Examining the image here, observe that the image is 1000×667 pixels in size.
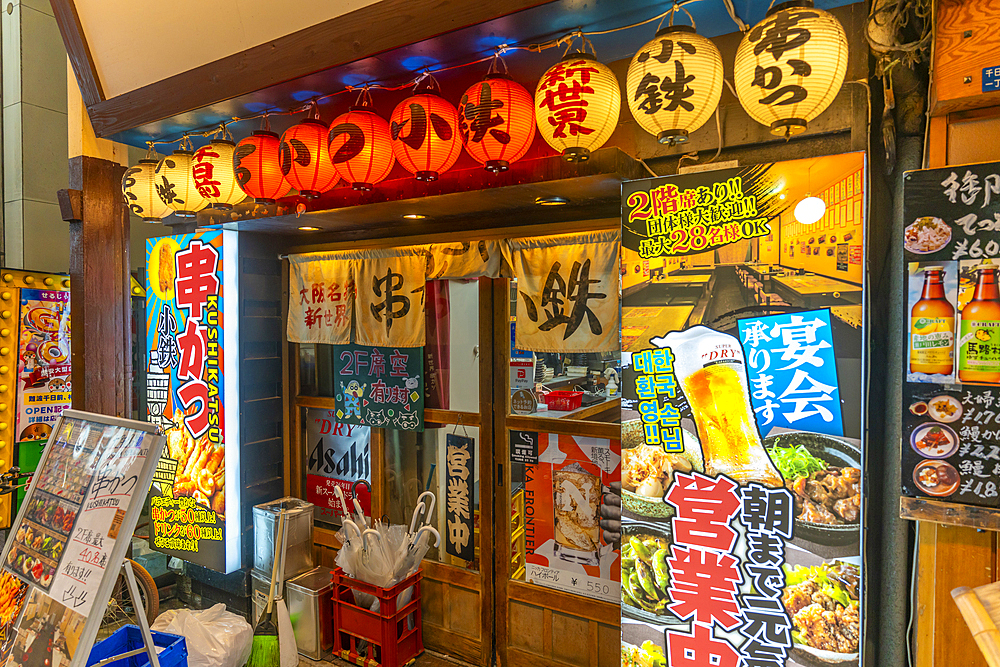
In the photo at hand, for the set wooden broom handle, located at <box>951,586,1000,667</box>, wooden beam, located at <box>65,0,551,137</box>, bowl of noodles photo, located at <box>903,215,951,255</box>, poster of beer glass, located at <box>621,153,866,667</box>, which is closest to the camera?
wooden broom handle, located at <box>951,586,1000,667</box>

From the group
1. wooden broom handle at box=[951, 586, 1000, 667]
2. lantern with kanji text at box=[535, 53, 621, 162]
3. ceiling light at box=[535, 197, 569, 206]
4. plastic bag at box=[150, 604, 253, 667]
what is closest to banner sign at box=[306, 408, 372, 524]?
plastic bag at box=[150, 604, 253, 667]

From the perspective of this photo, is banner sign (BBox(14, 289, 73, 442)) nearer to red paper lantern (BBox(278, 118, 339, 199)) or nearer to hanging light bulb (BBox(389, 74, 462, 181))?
red paper lantern (BBox(278, 118, 339, 199))

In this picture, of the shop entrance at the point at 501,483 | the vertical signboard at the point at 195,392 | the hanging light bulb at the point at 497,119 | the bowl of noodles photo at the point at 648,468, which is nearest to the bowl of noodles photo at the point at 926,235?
the bowl of noodles photo at the point at 648,468

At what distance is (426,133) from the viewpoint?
3469mm

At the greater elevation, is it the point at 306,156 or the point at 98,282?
the point at 306,156

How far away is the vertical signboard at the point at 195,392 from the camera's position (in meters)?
5.74

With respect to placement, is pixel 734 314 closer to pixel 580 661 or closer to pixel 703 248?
pixel 703 248

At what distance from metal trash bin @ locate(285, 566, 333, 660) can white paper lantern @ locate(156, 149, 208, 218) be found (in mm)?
3616

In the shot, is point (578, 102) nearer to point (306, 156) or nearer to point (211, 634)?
point (306, 156)

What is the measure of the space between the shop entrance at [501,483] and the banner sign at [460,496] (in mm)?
40

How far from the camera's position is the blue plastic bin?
3.72 metres

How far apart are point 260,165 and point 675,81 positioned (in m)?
3.07

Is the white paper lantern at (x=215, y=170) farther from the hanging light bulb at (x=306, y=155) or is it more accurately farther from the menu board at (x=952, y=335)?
the menu board at (x=952, y=335)

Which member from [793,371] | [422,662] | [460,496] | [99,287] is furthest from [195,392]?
[793,371]
